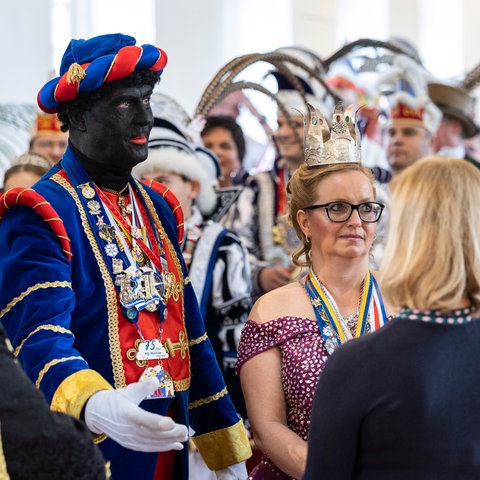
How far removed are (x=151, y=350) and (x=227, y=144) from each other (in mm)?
3701

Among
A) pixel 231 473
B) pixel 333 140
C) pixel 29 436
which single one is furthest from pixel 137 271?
pixel 29 436

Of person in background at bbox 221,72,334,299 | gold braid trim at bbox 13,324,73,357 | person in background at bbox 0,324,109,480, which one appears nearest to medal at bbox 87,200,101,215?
gold braid trim at bbox 13,324,73,357

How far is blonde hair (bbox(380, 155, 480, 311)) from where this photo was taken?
6.78 ft

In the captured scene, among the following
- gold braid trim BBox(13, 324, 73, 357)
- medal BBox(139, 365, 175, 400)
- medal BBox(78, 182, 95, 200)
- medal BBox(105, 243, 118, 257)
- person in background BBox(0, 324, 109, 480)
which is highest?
medal BBox(78, 182, 95, 200)

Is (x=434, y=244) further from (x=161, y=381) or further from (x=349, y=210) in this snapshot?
(x=349, y=210)

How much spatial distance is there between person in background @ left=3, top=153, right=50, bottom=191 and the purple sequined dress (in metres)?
1.79

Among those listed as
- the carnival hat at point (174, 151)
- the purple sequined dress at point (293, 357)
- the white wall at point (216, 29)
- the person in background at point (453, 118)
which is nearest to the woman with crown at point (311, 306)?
the purple sequined dress at point (293, 357)

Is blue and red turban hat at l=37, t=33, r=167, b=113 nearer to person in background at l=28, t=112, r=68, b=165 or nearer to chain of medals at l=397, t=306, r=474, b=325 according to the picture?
chain of medals at l=397, t=306, r=474, b=325

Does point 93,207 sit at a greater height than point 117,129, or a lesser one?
lesser

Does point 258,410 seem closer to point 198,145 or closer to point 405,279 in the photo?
point 405,279

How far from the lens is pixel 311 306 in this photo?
3.06 m

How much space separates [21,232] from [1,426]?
1037 millimetres

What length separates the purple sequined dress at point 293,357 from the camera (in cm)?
289

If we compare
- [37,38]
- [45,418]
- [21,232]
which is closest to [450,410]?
[45,418]
